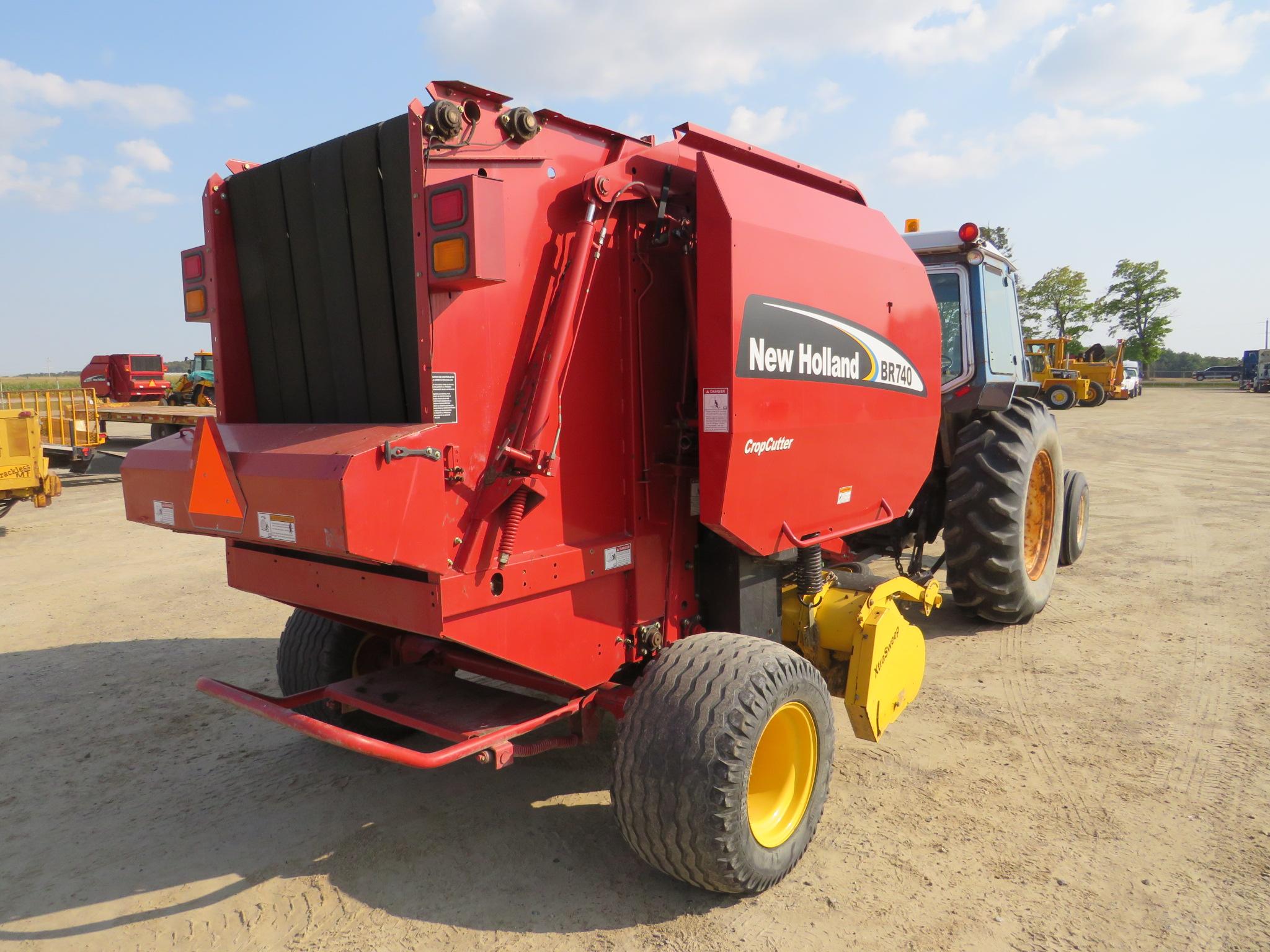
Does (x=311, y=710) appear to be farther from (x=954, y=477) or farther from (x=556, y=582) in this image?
(x=954, y=477)

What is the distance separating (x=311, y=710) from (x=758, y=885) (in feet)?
7.13

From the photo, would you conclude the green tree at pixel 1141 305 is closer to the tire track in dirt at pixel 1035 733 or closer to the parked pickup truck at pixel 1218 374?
the parked pickup truck at pixel 1218 374

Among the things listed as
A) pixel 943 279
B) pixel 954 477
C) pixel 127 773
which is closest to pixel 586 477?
pixel 127 773

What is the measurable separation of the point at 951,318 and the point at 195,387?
22.6m

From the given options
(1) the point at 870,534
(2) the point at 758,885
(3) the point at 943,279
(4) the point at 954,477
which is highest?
(3) the point at 943,279

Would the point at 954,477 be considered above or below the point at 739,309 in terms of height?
below

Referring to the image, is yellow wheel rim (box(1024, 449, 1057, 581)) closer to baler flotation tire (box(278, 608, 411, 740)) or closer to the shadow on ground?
the shadow on ground

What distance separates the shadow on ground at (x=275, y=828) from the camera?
288cm

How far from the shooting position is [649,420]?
3.17m

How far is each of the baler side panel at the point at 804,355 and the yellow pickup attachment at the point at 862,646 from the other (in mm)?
379

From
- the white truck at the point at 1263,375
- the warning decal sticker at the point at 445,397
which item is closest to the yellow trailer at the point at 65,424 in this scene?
the warning decal sticker at the point at 445,397

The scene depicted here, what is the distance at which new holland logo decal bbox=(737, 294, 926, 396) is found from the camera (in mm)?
2941

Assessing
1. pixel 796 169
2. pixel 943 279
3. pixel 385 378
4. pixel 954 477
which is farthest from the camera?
pixel 943 279

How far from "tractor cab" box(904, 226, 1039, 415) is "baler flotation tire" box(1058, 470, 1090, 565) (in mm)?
1864
